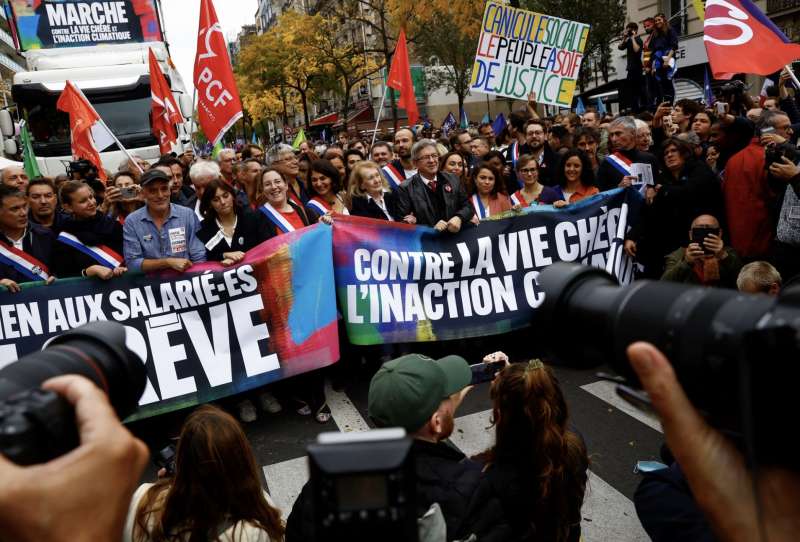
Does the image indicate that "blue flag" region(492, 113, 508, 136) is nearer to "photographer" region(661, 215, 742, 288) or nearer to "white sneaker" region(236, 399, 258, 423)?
"photographer" region(661, 215, 742, 288)

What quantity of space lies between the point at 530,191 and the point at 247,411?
3.39 m

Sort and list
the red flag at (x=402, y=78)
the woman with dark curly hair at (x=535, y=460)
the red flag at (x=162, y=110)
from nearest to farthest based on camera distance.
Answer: the woman with dark curly hair at (x=535, y=460), the red flag at (x=162, y=110), the red flag at (x=402, y=78)

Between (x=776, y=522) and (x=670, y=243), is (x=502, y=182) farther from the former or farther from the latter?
(x=776, y=522)

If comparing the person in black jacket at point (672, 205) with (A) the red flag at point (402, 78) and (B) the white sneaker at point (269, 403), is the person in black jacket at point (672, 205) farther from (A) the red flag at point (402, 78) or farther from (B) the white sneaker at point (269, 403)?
(A) the red flag at point (402, 78)

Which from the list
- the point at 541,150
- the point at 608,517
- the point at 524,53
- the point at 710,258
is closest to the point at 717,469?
the point at 608,517

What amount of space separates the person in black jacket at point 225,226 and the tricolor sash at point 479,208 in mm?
1947

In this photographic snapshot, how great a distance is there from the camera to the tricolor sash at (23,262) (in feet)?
15.4

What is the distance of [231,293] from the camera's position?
4.80 m

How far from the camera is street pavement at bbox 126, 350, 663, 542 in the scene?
11.1ft

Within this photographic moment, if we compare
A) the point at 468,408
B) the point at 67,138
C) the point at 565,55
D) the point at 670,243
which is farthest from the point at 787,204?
the point at 67,138

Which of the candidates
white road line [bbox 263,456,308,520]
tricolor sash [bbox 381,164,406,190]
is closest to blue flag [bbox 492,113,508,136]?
tricolor sash [bbox 381,164,406,190]

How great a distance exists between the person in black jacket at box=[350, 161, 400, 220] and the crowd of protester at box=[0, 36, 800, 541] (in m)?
0.01

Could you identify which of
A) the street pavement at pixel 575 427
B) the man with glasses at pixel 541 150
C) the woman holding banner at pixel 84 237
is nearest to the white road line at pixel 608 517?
the street pavement at pixel 575 427

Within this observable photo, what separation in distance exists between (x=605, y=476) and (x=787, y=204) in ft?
7.68
